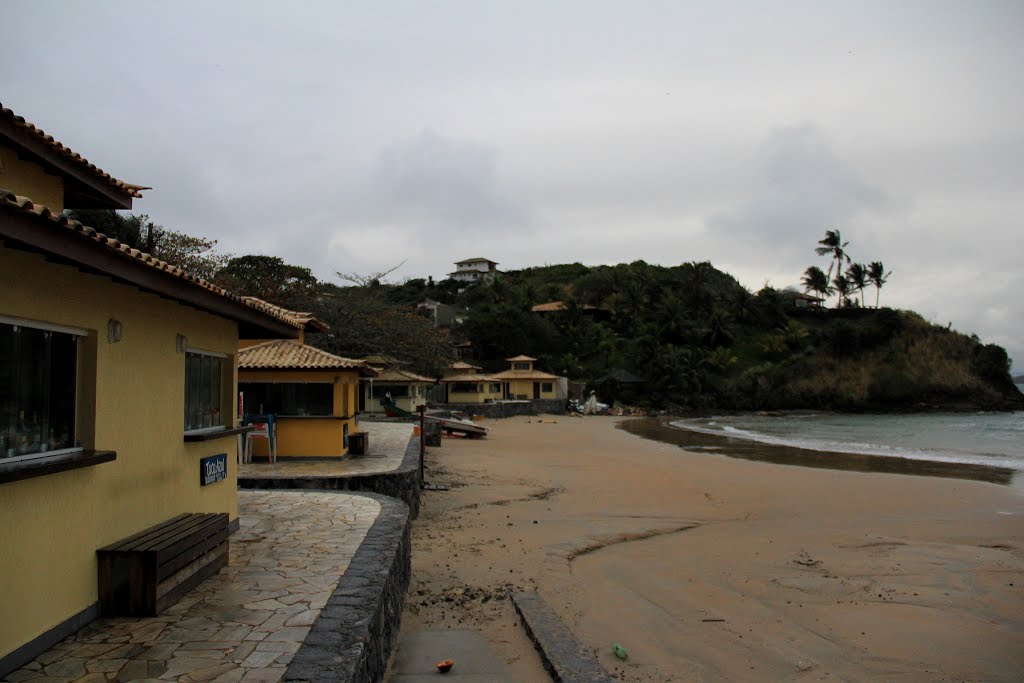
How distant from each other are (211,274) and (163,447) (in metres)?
24.6

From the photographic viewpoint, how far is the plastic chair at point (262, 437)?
14.6m

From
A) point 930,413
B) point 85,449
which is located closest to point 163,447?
point 85,449

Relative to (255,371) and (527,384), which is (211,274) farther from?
(527,384)

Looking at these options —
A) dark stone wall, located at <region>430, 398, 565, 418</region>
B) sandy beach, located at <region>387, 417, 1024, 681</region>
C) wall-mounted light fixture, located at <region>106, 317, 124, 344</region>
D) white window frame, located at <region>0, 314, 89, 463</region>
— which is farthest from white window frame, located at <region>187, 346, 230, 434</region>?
dark stone wall, located at <region>430, 398, 565, 418</region>

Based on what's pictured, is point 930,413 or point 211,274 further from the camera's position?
point 930,413

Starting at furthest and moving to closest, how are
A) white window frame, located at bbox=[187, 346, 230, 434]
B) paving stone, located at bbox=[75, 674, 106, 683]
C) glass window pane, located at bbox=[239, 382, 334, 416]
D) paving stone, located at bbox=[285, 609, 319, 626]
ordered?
1. glass window pane, located at bbox=[239, 382, 334, 416]
2. white window frame, located at bbox=[187, 346, 230, 434]
3. paving stone, located at bbox=[285, 609, 319, 626]
4. paving stone, located at bbox=[75, 674, 106, 683]

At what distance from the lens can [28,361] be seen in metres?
4.50

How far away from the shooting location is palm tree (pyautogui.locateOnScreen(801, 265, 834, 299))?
89438mm

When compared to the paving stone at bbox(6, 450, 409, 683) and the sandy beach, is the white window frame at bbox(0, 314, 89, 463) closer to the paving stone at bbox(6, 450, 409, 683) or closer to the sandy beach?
the paving stone at bbox(6, 450, 409, 683)

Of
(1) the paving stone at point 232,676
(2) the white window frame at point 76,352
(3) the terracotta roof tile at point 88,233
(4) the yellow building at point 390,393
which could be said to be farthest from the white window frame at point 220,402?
(4) the yellow building at point 390,393

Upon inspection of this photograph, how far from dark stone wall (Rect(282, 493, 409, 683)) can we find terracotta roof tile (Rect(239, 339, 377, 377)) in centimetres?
717

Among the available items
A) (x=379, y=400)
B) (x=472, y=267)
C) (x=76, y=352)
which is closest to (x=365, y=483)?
(x=76, y=352)

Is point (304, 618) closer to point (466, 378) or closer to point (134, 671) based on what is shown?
point (134, 671)

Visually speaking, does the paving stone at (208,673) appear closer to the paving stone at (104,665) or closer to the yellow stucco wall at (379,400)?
the paving stone at (104,665)
